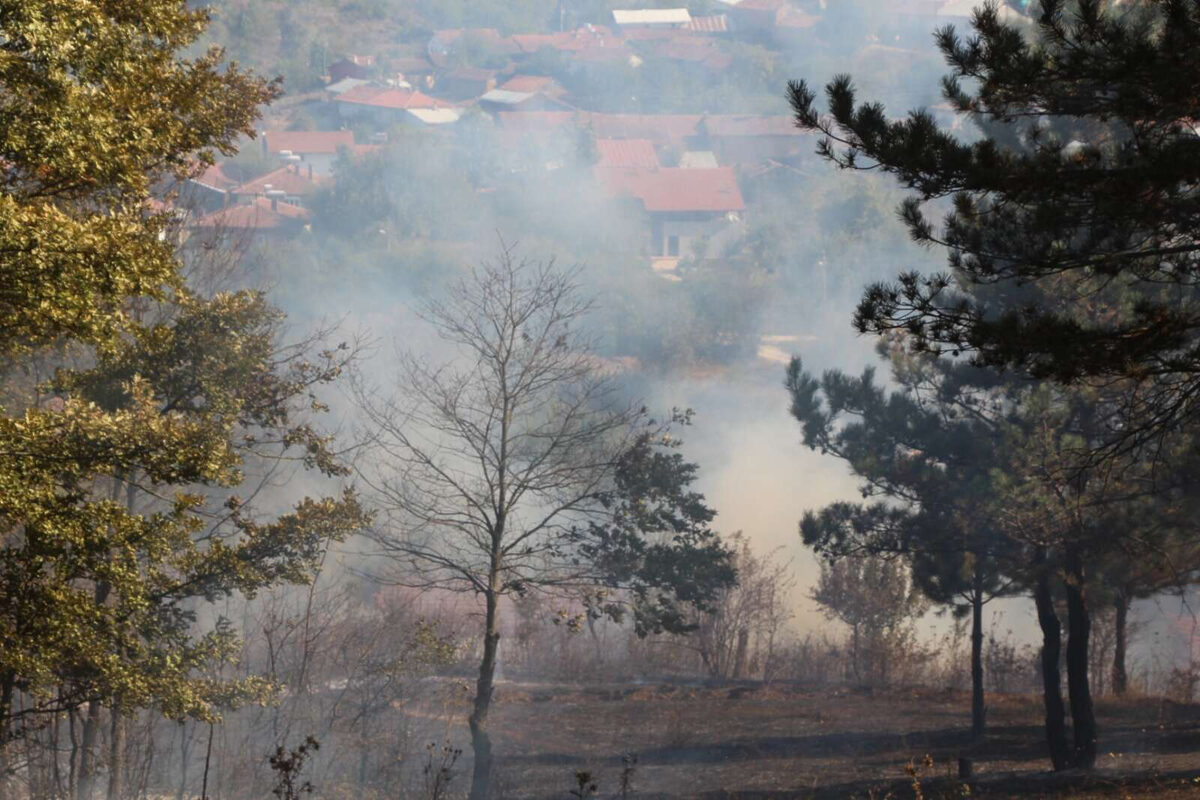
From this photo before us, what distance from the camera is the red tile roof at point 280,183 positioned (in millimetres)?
77438

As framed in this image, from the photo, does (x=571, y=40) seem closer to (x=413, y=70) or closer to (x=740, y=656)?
(x=413, y=70)

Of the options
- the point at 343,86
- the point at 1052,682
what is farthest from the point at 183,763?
the point at 343,86

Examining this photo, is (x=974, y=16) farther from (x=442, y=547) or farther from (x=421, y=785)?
(x=442, y=547)

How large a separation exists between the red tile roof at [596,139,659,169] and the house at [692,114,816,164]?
21.2ft

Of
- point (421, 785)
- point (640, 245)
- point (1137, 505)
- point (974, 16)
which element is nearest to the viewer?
point (974, 16)

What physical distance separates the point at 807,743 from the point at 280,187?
68.3m

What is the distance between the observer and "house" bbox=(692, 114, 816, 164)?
10019 cm

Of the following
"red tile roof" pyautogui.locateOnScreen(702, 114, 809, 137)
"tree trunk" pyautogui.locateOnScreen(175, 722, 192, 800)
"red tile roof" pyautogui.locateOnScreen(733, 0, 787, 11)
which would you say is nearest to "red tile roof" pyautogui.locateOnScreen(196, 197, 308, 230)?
"red tile roof" pyautogui.locateOnScreen(702, 114, 809, 137)

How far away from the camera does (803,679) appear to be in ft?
83.1

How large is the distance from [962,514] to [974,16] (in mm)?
9441

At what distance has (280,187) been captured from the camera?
79.1m

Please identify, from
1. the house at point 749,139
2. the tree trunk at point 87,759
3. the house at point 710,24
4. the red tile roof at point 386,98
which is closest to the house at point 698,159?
the house at point 749,139

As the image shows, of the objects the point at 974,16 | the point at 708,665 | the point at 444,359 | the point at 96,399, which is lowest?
the point at 708,665

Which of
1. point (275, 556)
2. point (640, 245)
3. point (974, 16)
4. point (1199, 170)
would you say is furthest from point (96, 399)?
point (640, 245)
